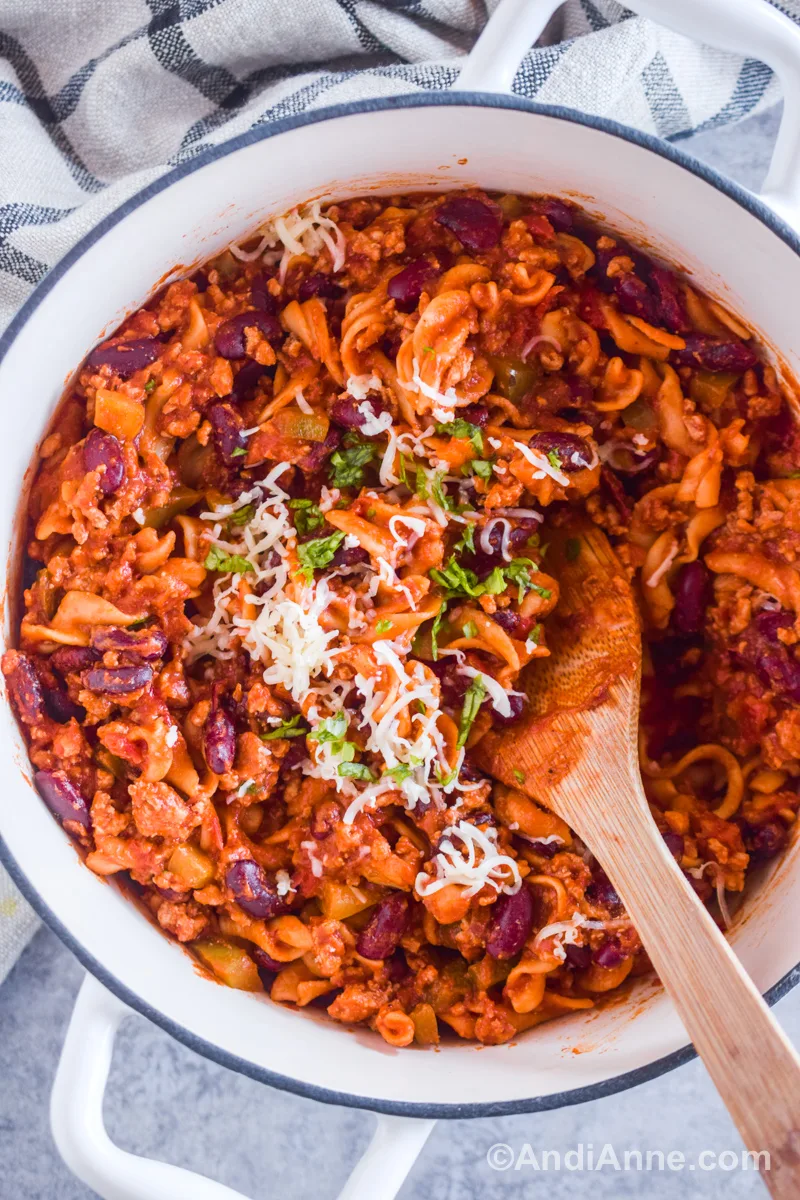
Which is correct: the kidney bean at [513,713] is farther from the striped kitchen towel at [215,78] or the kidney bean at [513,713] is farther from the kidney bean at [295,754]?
the striped kitchen towel at [215,78]

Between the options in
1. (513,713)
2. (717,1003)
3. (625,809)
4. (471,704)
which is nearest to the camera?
(717,1003)

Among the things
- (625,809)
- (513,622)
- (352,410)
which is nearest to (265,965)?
(625,809)

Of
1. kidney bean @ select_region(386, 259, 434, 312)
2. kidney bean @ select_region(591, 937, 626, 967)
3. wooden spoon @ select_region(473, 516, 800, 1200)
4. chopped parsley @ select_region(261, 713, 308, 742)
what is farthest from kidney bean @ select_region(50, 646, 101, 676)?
kidney bean @ select_region(591, 937, 626, 967)

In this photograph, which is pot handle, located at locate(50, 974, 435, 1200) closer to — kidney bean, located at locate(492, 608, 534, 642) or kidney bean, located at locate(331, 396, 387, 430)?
kidney bean, located at locate(492, 608, 534, 642)

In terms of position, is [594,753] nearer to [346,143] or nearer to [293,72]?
[346,143]

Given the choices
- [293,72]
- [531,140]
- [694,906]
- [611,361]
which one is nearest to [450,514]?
[611,361]

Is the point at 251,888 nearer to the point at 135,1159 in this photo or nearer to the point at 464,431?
the point at 135,1159
